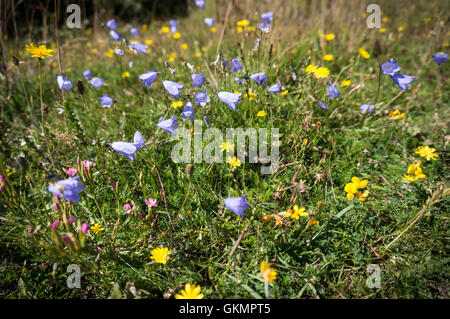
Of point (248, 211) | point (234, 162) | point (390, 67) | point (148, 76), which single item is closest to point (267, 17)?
point (390, 67)

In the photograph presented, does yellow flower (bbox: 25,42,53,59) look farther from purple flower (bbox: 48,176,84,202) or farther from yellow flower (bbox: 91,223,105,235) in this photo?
yellow flower (bbox: 91,223,105,235)

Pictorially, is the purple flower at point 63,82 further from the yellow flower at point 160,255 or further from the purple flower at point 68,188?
the yellow flower at point 160,255

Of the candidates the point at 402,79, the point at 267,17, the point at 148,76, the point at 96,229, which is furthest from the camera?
the point at 267,17

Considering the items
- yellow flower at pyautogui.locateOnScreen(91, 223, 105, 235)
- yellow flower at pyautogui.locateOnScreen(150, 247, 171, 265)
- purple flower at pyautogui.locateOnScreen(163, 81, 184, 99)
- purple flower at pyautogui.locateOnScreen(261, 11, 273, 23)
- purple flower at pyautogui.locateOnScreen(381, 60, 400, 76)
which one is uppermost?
purple flower at pyautogui.locateOnScreen(261, 11, 273, 23)

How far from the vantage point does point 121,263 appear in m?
1.41

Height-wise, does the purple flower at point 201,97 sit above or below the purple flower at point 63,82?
below

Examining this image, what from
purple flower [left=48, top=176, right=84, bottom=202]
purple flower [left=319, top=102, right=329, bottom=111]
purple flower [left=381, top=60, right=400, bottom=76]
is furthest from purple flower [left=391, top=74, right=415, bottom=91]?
purple flower [left=48, top=176, right=84, bottom=202]

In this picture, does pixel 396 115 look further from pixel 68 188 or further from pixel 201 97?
pixel 68 188

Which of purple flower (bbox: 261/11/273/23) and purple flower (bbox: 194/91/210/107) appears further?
purple flower (bbox: 261/11/273/23)

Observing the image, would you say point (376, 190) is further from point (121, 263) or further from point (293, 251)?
point (121, 263)

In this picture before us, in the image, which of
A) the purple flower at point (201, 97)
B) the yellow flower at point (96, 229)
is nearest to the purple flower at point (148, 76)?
the purple flower at point (201, 97)

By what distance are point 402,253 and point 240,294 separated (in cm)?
90
